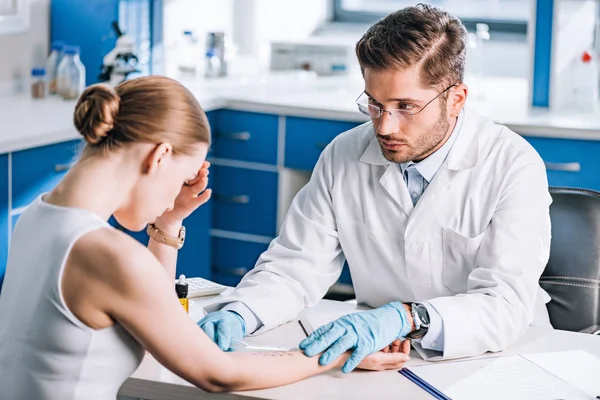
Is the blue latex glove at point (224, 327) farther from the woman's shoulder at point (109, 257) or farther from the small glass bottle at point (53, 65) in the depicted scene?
the small glass bottle at point (53, 65)

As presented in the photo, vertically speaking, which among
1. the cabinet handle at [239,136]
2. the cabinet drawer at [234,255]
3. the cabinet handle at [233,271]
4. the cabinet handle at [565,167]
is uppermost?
the cabinet handle at [239,136]

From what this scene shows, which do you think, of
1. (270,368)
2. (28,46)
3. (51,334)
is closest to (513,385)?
(270,368)

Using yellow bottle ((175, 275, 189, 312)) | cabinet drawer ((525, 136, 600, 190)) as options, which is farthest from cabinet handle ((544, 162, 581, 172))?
yellow bottle ((175, 275, 189, 312))

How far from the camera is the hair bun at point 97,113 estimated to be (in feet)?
4.83

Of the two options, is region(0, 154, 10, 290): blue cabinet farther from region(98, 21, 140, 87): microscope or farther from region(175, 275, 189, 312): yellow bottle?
region(175, 275, 189, 312): yellow bottle

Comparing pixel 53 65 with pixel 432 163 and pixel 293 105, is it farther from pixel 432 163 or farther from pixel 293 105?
pixel 432 163

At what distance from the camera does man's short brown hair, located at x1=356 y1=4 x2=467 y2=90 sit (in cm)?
198

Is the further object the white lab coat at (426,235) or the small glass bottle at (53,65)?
the small glass bottle at (53,65)

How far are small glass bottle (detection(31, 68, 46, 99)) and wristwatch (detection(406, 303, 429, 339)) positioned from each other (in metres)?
2.13

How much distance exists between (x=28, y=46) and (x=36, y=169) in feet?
2.95

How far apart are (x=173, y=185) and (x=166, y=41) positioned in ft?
9.24

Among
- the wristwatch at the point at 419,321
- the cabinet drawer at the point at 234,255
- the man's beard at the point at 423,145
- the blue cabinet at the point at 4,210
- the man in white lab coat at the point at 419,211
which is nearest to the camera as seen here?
the wristwatch at the point at 419,321

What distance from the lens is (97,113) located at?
4.84 ft

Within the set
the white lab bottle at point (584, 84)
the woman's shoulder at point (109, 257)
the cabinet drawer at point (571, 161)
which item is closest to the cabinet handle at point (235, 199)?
the cabinet drawer at point (571, 161)
